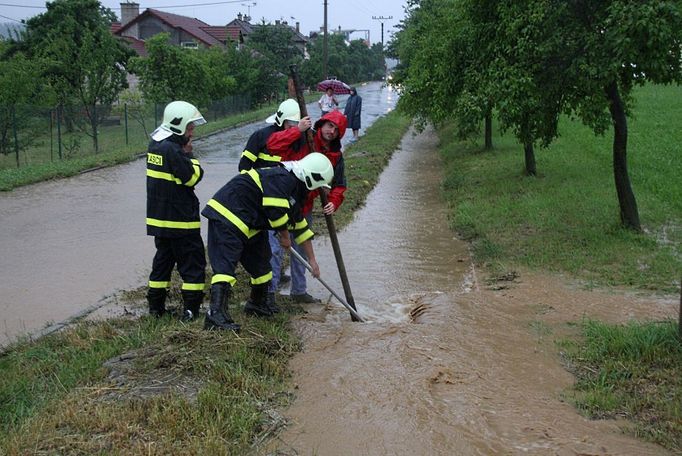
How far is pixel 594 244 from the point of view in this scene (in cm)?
862

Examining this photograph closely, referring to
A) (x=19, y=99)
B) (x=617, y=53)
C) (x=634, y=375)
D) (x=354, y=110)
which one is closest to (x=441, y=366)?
(x=634, y=375)

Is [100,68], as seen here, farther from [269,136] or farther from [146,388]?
[146,388]

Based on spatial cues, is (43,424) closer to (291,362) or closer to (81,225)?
(291,362)

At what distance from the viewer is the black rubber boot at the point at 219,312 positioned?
5.30 metres

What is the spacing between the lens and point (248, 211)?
5.56 metres

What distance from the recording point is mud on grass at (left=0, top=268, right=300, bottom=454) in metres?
3.70

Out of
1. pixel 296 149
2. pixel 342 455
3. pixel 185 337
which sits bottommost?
pixel 342 455

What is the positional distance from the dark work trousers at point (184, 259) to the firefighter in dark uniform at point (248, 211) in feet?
1.37

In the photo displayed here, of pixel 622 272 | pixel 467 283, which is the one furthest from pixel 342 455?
pixel 622 272

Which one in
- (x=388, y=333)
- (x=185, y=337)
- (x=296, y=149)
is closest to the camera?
(x=185, y=337)

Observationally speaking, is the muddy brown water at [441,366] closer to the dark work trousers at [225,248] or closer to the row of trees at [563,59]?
the dark work trousers at [225,248]

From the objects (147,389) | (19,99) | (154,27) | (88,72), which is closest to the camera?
(147,389)

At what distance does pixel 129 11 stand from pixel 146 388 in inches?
2327

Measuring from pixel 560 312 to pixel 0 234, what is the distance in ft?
24.9
